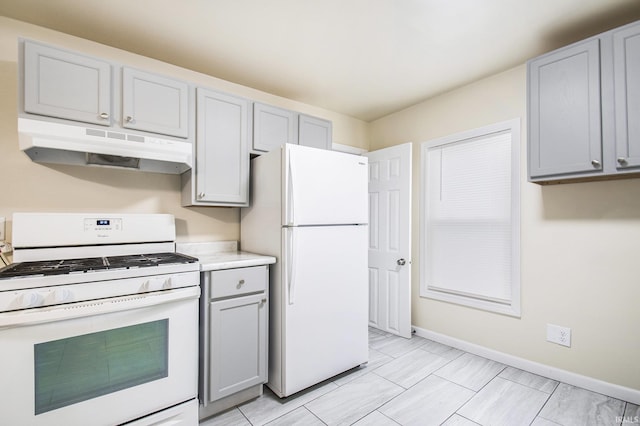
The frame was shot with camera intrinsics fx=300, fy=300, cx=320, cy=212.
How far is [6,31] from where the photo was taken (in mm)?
1864

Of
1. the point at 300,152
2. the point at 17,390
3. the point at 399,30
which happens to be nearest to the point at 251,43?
the point at 300,152

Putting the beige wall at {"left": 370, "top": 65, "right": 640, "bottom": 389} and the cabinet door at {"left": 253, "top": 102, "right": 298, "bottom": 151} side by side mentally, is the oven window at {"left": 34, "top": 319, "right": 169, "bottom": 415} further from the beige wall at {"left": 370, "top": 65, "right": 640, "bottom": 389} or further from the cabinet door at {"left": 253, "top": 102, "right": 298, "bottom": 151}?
the beige wall at {"left": 370, "top": 65, "right": 640, "bottom": 389}

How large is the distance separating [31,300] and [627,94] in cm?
325

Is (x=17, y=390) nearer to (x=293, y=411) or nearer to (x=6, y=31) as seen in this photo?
(x=293, y=411)

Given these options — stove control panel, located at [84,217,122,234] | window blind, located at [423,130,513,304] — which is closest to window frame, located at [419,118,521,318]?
window blind, located at [423,130,513,304]

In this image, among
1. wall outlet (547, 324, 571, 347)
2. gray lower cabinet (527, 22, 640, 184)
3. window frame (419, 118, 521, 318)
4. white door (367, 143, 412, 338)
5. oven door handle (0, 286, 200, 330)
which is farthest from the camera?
white door (367, 143, 412, 338)

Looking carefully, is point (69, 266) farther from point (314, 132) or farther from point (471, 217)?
point (471, 217)

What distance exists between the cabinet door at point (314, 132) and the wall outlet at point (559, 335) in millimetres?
2370

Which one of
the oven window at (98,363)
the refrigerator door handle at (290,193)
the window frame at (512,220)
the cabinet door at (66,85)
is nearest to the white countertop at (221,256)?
the refrigerator door handle at (290,193)

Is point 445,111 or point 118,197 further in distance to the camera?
point 445,111

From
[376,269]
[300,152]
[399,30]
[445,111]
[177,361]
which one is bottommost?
[177,361]

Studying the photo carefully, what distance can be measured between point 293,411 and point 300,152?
1.69 m

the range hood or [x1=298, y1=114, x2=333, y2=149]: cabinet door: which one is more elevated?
[x1=298, y1=114, x2=333, y2=149]: cabinet door

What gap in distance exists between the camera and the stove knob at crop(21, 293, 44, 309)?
4.18 feet
